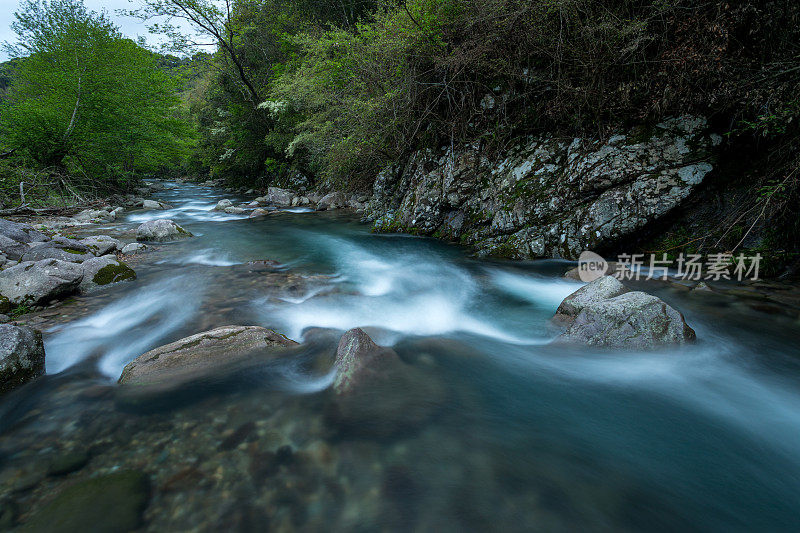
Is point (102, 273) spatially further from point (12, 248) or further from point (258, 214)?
point (258, 214)

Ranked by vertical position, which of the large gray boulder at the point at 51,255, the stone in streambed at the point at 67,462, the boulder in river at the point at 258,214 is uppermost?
the boulder in river at the point at 258,214

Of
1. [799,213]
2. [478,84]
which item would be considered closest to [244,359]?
[799,213]

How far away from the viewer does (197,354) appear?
314 cm

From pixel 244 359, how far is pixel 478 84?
24.6ft

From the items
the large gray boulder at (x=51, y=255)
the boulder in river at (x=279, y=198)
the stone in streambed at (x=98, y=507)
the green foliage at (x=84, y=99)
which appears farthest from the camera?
the boulder in river at (x=279, y=198)

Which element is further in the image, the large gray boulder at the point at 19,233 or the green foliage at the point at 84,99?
the green foliage at the point at 84,99

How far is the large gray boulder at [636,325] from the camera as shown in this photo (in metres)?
3.30

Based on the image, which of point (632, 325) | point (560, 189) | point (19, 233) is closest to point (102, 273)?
point (19, 233)

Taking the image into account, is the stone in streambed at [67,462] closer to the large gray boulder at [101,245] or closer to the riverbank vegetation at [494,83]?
the large gray boulder at [101,245]

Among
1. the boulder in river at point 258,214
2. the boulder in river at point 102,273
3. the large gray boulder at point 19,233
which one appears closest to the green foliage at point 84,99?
the boulder in river at point 258,214

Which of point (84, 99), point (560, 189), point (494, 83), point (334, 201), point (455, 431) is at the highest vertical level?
point (84, 99)

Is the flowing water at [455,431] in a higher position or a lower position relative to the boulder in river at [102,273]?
lower

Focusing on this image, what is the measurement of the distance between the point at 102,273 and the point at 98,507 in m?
5.12

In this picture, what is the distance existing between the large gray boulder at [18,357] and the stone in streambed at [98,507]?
1.66 m
